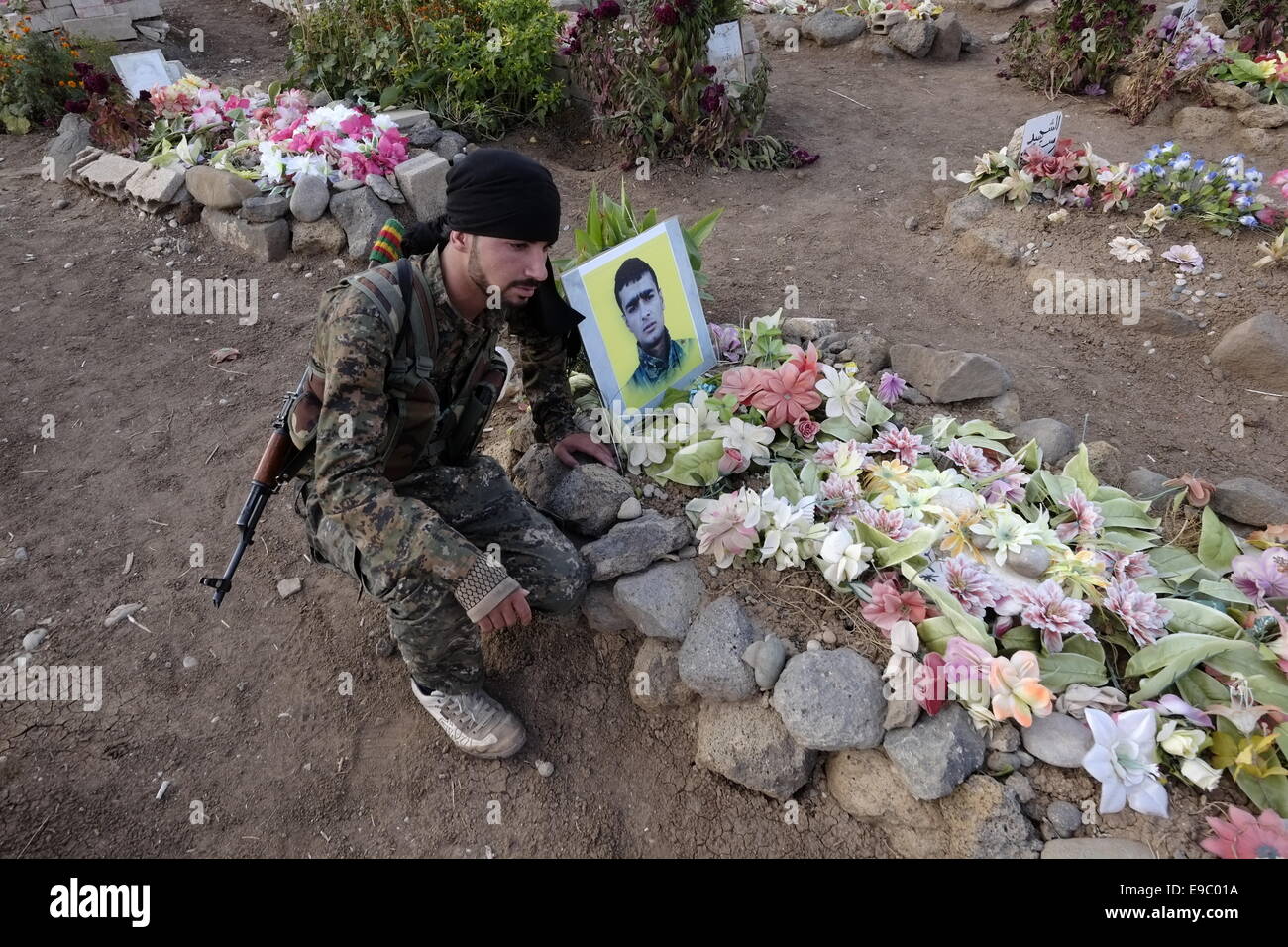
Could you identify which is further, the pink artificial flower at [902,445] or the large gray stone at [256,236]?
the large gray stone at [256,236]

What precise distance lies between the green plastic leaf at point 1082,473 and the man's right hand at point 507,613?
6.61ft

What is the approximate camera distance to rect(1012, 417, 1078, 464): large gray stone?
119 inches

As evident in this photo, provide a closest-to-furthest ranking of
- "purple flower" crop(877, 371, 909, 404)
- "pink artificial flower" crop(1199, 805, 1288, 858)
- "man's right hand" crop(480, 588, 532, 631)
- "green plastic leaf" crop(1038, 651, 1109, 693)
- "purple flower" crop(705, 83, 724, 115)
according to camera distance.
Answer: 1. "pink artificial flower" crop(1199, 805, 1288, 858)
2. "man's right hand" crop(480, 588, 532, 631)
3. "green plastic leaf" crop(1038, 651, 1109, 693)
4. "purple flower" crop(877, 371, 909, 404)
5. "purple flower" crop(705, 83, 724, 115)

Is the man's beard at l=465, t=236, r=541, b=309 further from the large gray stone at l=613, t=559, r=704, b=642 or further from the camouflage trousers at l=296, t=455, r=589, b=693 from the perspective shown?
the large gray stone at l=613, t=559, r=704, b=642

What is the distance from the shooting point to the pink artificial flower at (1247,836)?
5.96ft

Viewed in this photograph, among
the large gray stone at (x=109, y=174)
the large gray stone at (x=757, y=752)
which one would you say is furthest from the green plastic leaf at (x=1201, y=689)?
the large gray stone at (x=109, y=174)

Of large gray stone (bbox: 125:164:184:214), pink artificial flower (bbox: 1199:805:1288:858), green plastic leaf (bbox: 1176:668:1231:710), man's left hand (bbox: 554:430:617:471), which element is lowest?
pink artificial flower (bbox: 1199:805:1288:858)

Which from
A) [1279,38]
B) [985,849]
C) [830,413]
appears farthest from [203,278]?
[1279,38]

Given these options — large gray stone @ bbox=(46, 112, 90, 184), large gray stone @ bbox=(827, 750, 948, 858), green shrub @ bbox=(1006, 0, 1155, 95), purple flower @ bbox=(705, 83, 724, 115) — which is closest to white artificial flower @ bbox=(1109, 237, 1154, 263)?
purple flower @ bbox=(705, 83, 724, 115)

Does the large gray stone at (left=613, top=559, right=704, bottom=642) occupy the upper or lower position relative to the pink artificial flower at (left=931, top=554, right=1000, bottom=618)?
lower

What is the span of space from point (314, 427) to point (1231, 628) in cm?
275

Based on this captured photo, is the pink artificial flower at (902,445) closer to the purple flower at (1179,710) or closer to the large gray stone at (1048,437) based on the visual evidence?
the large gray stone at (1048,437)

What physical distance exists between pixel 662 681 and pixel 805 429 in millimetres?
1090

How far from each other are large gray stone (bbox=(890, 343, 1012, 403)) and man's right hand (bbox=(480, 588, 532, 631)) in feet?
6.68
